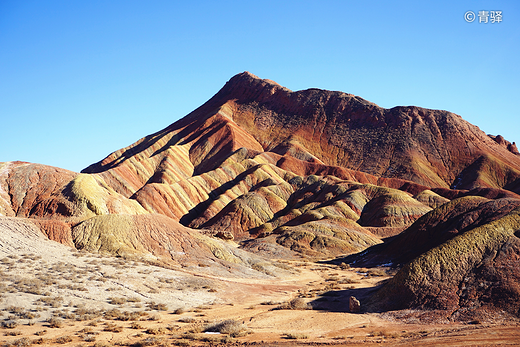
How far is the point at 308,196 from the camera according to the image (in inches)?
3639

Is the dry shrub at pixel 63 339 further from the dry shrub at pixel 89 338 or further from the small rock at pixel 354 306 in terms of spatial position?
the small rock at pixel 354 306

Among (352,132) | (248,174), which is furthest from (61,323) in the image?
(352,132)

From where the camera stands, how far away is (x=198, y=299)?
87.7 feet

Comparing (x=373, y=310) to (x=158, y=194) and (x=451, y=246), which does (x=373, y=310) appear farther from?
(x=158, y=194)

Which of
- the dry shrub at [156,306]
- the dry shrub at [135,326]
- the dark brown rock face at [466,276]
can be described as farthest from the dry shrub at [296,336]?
the dry shrub at [156,306]

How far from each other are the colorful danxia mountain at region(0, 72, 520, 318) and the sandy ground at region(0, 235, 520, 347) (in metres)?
2.83

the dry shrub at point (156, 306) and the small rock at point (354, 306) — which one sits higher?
the small rock at point (354, 306)

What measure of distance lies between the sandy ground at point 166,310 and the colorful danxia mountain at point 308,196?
9.30 ft

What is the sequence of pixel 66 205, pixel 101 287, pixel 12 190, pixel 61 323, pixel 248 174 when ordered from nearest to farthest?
pixel 61 323 < pixel 101 287 < pixel 66 205 < pixel 12 190 < pixel 248 174

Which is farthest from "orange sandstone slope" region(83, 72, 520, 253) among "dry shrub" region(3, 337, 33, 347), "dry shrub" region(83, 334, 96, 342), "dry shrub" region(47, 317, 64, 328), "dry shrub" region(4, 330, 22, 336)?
"dry shrub" region(3, 337, 33, 347)

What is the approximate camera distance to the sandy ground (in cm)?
1802

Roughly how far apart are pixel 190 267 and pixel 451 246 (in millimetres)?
18639

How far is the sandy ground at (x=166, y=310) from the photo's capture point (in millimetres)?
18016

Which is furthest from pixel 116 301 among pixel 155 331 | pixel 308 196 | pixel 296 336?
pixel 308 196
